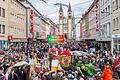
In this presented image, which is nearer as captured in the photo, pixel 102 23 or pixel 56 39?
pixel 56 39

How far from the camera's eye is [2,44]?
49625 mm

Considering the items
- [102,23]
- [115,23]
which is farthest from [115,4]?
[102,23]

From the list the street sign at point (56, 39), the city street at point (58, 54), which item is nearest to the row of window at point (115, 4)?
the city street at point (58, 54)

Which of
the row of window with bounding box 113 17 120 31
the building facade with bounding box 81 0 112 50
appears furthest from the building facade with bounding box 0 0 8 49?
the row of window with bounding box 113 17 120 31

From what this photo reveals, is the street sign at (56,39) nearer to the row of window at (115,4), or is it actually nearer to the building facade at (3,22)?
the row of window at (115,4)

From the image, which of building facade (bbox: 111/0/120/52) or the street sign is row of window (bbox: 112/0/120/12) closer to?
building facade (bbox: 111/0/120/52)

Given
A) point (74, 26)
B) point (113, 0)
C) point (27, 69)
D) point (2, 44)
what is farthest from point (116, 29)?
point (74, 26)

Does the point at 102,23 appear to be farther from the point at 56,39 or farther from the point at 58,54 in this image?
the point at 58,54

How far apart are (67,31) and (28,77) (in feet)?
601

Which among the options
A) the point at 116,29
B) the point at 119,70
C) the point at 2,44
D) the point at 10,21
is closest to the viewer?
the point at 119,70

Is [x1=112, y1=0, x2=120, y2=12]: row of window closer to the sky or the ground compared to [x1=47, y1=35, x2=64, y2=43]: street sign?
closer to the sky

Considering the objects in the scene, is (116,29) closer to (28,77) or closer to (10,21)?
(10,21)

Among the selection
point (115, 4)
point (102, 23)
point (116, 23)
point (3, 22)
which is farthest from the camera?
point (102, 23)

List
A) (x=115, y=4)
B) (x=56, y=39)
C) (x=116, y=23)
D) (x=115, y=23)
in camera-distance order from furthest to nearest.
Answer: (x=115, y=23), (x=115, y=4), (x=116, y=23), (x=56, y=39)
